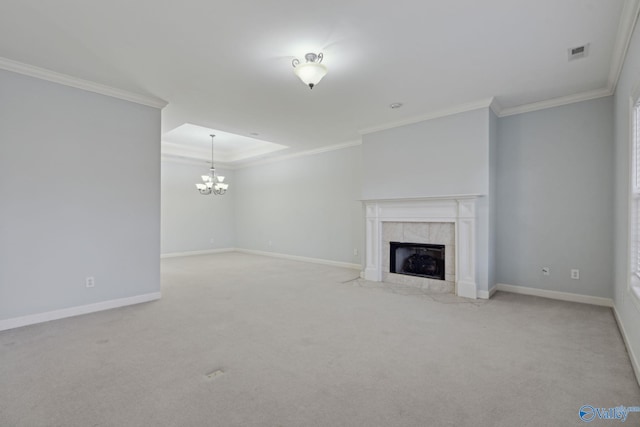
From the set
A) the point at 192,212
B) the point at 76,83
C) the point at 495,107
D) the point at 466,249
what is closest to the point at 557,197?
the point at 466,249

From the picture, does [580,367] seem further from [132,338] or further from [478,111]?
[132,338]

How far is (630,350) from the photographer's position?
8.22 ft

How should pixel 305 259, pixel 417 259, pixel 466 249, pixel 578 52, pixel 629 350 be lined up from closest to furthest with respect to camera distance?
1. pixel 629 350
2. pixel 578 52
3. pixel 466 249
4. pixel 417 259
5. pixel 305 259

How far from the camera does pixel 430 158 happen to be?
4859 mm

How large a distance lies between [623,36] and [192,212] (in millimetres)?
8996

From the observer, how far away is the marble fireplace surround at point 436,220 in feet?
14.3

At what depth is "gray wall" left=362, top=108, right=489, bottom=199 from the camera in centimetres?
440

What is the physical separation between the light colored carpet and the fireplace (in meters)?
0.87

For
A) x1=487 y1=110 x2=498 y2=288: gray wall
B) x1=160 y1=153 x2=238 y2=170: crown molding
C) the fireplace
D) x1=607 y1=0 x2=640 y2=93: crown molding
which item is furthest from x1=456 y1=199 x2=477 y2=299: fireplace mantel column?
x1=160 y1=153 x2=238 y2=170: crown molding

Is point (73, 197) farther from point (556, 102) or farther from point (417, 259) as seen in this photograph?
point (556, 102)

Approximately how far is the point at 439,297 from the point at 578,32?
10.9ft

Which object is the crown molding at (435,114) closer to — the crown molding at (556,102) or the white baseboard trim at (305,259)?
the crown molding at (556,102)

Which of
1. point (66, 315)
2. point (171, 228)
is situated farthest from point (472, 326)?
point (171, 228)

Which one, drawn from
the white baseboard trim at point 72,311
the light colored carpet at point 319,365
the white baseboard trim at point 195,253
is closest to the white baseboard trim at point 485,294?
the light colored carpet at point 319,365
